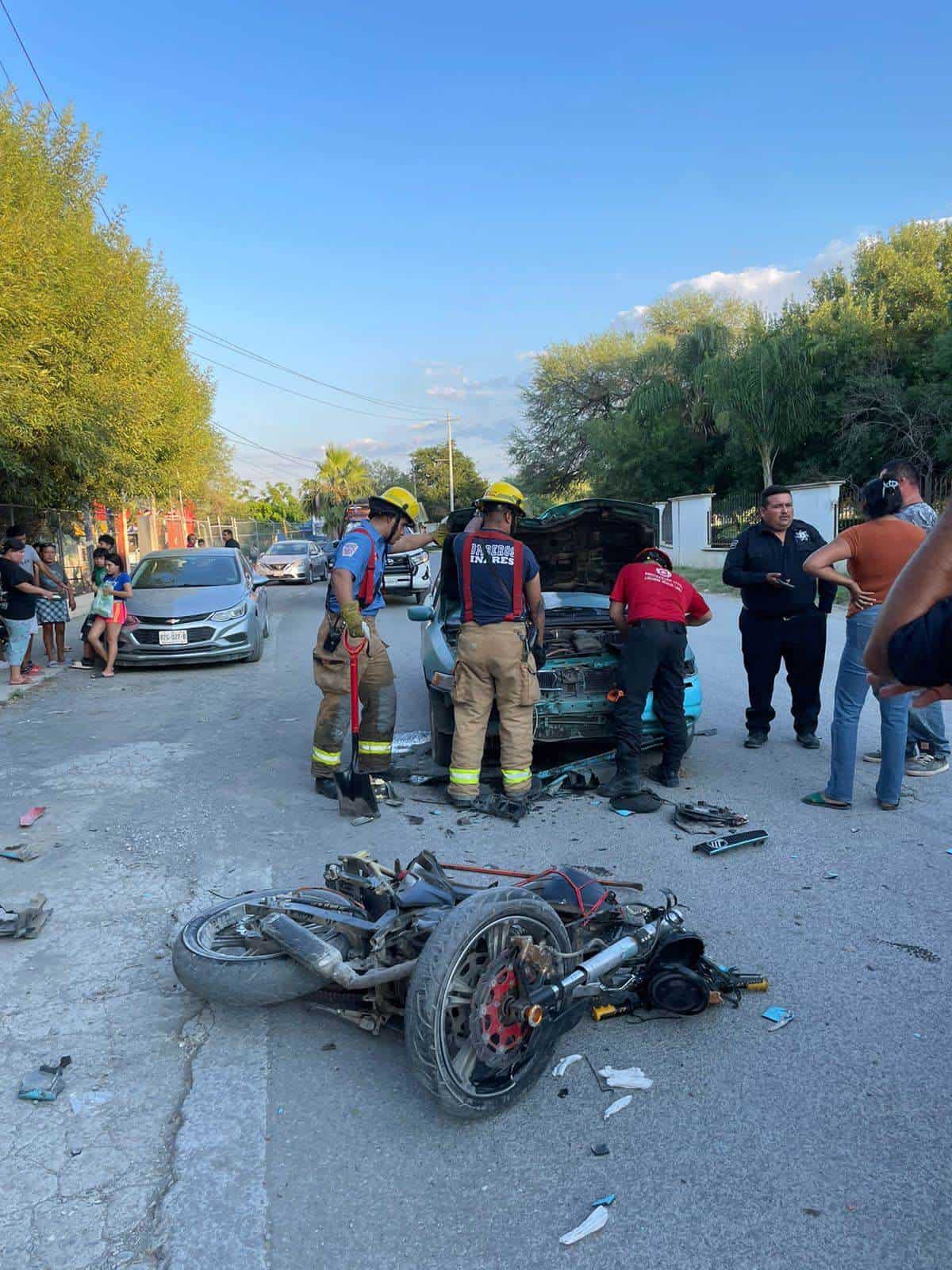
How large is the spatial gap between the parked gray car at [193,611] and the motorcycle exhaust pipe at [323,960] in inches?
340

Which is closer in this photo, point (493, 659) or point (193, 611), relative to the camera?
point (493, 659)

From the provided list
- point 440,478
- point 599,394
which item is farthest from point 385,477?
point 599,394

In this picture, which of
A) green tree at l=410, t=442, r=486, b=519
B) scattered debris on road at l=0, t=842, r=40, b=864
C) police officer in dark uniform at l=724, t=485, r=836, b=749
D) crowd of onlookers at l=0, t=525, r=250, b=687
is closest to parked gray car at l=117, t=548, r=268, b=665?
crowd of onlookers at l=0, t=525, r=250, b=687

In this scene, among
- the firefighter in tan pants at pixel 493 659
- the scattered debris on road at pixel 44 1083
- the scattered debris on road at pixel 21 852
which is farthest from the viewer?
the firefighter in tan pants at pixel 493 659

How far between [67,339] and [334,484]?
6095 cm

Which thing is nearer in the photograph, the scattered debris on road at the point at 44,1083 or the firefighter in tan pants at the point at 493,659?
the scattered debris on road at the point at 44,1083

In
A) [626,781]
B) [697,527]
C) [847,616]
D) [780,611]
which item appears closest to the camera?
[847,616]

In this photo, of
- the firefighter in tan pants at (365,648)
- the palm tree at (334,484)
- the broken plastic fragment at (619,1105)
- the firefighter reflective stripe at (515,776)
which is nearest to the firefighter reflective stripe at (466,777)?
the firefighter reflective stripe at (515,776)

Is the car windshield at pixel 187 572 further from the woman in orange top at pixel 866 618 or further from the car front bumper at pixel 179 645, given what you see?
the woman in orange top at pixel 866 618

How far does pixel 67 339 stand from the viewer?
41.5 feet

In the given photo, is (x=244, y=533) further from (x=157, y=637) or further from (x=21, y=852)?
(x=21, y=852)

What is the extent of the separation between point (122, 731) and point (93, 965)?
472cm

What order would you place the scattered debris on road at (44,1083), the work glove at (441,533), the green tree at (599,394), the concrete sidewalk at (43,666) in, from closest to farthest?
the scattered debris on road at (44,1083), the work glove at (441,533), the concrete sidewalk at (43,666), the green tree at (599,394)

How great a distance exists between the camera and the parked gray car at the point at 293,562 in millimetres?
27047
